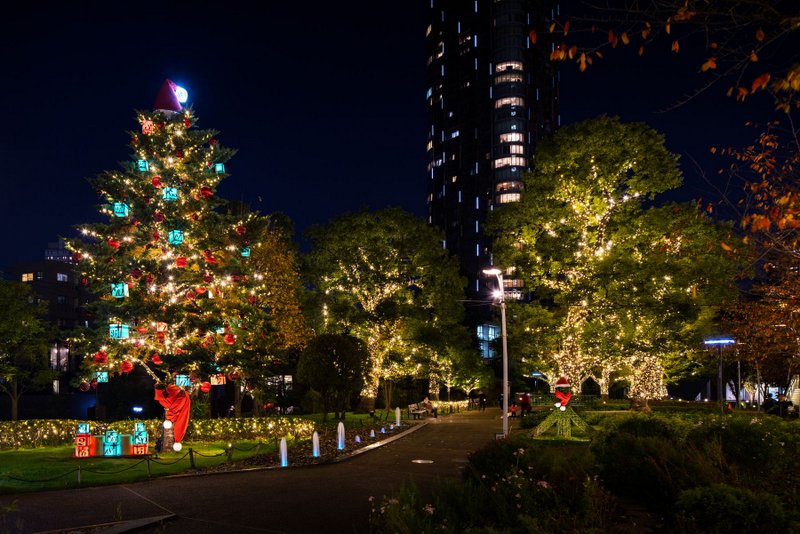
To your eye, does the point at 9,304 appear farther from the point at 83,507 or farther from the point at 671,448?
the point at 671,448

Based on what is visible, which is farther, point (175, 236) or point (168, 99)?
point (168, 99)

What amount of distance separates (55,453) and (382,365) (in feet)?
82.1

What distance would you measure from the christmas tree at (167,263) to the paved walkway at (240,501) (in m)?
7.39

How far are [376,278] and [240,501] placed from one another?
104 ft

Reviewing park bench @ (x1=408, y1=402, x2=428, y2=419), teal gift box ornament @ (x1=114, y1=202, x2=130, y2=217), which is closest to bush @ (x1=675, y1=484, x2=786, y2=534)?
teal gift box ornament @ (x1=114, y1=202, x2=130, y2=217)

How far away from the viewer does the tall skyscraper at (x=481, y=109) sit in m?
145

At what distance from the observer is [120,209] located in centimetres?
2366

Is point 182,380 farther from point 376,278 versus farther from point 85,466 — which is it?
point 376,278

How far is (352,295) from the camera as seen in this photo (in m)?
46.6

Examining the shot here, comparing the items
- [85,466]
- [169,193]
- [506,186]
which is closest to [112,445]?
[85,466]

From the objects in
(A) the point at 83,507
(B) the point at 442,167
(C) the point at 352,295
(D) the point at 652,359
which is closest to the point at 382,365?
(C) the point at 352,295

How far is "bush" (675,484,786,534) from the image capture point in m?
7.58

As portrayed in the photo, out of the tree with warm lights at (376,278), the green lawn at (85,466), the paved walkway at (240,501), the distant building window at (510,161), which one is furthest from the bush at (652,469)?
the distant building window at (510,161)

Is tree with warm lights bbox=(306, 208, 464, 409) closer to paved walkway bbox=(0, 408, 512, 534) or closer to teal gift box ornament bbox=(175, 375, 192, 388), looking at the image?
teal gift box ornament bbox=(175, 375, 192, 388)
